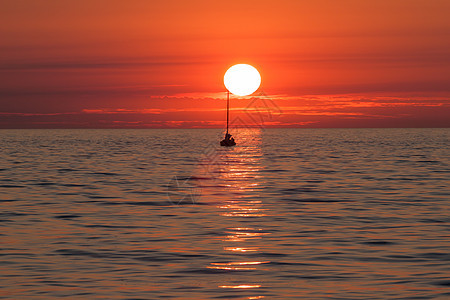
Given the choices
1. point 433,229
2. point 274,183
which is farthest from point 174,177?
point 433,229

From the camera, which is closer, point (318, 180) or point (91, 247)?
point (91, 247)

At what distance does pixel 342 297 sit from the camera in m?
16.2

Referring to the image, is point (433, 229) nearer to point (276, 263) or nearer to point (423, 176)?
point (276, 263)

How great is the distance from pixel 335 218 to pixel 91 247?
37.8 feet

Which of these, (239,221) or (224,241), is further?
(239,221)

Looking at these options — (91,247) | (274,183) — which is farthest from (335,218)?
(274,183)

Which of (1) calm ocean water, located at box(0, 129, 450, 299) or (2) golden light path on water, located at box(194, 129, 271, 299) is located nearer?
(1) calm ocean water, located at box(0, 129, 450, 299)

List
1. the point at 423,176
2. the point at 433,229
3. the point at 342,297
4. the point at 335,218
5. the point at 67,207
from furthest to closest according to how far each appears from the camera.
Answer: the point at 423,176
the point at 67,207
the point at 335,218
the point at 433,229
the point at 342,297

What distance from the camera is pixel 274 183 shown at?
49438 millimetres

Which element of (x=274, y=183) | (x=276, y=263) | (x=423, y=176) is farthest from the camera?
(x=423, y=176)

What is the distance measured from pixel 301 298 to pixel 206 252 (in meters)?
6.15

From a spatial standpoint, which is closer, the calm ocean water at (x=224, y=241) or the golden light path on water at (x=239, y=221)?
the calm ocean water at (x=224, y=241)

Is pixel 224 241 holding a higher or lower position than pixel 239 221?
higher

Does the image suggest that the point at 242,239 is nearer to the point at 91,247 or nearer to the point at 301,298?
the point at 91,247
